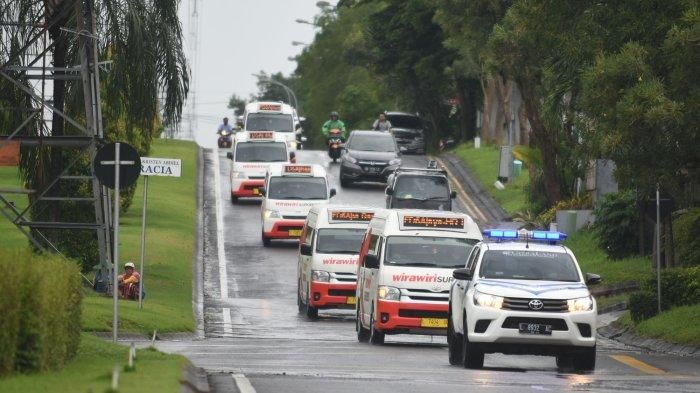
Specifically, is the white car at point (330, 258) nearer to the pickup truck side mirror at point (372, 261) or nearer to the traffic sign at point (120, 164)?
the pickup truck side mirror at point (372, 261)

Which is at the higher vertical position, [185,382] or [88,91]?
[88,91]

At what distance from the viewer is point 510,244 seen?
2328 cm

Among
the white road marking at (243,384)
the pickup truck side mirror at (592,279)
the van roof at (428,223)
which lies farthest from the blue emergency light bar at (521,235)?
the white road marking at (243,384)

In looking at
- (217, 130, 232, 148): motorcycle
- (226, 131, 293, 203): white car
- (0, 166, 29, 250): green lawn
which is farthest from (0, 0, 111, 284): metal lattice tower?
(217, 130, 232, 148): motorcycle

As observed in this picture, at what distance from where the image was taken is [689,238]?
1414 inches

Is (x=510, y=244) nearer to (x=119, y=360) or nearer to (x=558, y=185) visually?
(x=119, y=360)

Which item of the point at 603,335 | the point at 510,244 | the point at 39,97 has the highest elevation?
the point at 39,97

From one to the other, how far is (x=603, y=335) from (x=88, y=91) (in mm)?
10808

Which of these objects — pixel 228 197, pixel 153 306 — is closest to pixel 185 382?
pixel 153 306

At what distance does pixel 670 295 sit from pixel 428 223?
547 centimetres

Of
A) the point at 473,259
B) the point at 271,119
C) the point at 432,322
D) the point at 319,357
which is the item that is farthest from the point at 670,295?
the point at 271,119

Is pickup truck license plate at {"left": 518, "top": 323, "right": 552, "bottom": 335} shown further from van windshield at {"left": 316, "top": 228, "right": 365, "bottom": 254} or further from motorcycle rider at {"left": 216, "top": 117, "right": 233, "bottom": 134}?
motorcycle rider at {"left": 216, "top": 117, "right": 233, "bottom": 134}

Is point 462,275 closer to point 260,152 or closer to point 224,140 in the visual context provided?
point 260,152

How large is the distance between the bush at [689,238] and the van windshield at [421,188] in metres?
12.8
